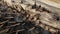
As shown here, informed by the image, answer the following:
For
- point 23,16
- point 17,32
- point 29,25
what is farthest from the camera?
point 23,16

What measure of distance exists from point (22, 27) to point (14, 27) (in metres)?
0.08

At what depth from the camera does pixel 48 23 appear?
1.15 meters

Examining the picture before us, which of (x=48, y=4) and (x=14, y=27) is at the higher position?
(x=48, y=4)

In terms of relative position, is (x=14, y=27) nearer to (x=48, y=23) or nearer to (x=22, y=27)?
(x=22, y=27)

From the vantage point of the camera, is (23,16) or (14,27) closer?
(14,27)

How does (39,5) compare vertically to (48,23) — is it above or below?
above

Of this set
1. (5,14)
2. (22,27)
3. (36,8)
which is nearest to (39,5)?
(36,8)

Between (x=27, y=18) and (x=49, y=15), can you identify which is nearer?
(x=49, y=15)

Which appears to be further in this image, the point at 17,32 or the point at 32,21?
the point at 32,21

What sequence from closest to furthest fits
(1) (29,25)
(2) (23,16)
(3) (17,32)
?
(3) (17,32) → (1) (29,25) → (2) (23,16)

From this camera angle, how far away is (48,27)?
3.76 ft

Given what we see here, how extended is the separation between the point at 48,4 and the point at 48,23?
0.19 m

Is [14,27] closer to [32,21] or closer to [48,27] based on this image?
[32,21]

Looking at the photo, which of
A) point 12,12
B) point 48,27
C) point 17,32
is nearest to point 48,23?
point 48,27
